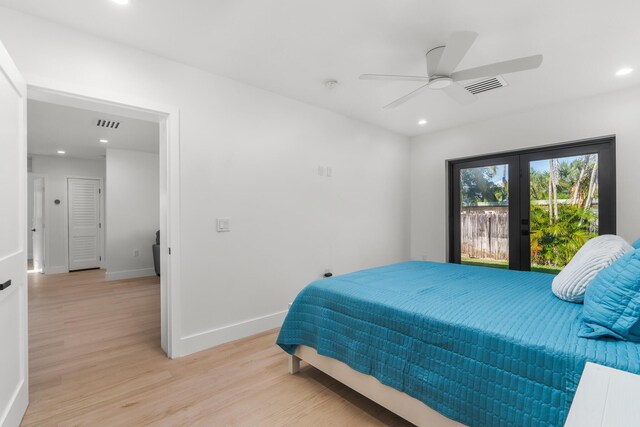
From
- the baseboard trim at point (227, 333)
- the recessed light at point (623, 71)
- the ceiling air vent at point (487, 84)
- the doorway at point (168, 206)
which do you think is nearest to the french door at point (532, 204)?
the recessed light at point (623, 71)

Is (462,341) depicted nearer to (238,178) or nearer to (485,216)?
(238,178)

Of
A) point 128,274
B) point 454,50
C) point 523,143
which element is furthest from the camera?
point 128,274

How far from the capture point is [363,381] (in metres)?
1.77

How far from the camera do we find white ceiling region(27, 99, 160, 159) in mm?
3748

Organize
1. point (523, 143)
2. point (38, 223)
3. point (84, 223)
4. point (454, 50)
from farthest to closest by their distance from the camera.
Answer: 1. point (84, 223)
2. point (38, 223)
3. point (523, 143)
4. point (454, 50)

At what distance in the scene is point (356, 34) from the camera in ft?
7.20

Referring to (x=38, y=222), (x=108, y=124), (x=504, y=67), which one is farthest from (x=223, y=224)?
(x=38, y=222)

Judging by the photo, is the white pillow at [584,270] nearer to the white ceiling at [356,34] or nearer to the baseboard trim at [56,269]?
the white ceiling at [356,34]

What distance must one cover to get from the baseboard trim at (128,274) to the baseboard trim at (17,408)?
13.6 feet

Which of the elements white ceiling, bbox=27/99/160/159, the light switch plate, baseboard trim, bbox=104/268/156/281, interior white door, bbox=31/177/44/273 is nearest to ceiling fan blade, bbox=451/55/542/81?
the light switch plate

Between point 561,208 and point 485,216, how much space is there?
854 mm

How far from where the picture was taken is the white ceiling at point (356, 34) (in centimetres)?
190

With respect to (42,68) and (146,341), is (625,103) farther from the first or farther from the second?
(146,341)

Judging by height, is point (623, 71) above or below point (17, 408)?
above
